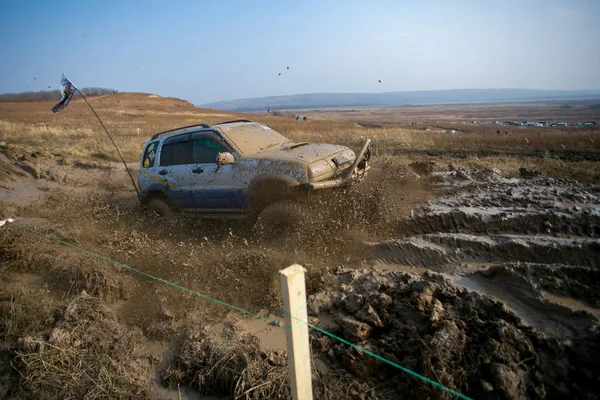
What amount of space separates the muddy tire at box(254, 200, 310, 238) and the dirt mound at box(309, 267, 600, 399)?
1545 mm

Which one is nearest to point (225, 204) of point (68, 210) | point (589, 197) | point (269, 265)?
point (269, 265)

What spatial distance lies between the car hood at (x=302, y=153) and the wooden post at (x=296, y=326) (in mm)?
3290

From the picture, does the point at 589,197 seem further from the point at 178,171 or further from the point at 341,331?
the point at 178,171

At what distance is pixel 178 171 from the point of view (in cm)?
638

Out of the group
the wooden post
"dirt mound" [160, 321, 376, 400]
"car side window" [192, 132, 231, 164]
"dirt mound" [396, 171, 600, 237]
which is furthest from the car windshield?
the wooden post

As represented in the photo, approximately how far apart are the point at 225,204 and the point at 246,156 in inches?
36.1

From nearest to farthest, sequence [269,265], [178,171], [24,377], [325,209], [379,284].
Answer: [24,377], [379,284], [269,265], [325,209], [178,171]

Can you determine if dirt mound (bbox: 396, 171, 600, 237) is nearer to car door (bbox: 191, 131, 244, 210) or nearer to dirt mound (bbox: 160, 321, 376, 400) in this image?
car door (bbox: 191, 131, 244, 210)

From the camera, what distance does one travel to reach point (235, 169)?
18.6 ft

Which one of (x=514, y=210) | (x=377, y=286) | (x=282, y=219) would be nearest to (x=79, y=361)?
(x=282, y=219)

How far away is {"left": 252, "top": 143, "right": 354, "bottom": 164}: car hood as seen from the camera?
17.3 feet

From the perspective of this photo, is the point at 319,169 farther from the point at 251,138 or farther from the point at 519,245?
the point at 519,245

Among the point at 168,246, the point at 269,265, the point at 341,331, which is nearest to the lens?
the point at 341,331

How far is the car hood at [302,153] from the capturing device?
17.3 ft
